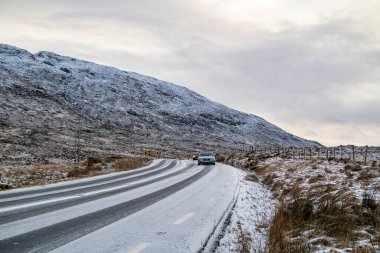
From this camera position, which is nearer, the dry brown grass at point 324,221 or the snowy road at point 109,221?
the snowy road at point 109,221

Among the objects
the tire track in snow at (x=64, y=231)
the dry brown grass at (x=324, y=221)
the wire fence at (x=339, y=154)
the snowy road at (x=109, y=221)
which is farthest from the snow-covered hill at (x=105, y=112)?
the dry brown grass at (x=324, y=221)

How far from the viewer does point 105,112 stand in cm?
13712

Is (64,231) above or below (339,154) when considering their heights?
below

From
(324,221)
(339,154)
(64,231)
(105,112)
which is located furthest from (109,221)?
(105,112)

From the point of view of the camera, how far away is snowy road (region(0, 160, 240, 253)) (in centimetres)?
671

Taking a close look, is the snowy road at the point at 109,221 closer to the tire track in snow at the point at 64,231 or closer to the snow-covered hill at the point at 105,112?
the tire track in snow at the point at 64,231

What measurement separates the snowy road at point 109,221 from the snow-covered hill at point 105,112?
5712 centimetres

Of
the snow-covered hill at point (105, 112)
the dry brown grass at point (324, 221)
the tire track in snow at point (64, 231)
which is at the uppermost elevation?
the snow-covered hill at point (105, 112)

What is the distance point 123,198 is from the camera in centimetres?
1293

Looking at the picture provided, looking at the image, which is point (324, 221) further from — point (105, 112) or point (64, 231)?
point (105, 112)

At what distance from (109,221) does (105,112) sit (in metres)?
132

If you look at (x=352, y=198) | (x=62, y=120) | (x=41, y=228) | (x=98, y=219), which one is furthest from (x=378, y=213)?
(x=62, y=120)

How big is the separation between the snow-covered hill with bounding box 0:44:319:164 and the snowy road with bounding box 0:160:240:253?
57117 mm

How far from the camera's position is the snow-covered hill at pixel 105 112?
324 ft
